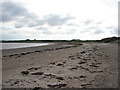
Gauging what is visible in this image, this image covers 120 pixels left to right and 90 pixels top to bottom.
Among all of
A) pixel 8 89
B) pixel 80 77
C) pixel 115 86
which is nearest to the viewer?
pixel 115 86

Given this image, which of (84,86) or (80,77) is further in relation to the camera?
(80,77)

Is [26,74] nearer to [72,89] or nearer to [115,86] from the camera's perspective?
[72,89]

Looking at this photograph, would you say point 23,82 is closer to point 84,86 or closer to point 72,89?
point 72,89

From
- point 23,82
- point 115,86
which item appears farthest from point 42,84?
point 115,86

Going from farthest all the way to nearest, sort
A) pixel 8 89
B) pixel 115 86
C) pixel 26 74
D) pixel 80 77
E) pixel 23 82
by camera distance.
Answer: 1. pixel 26 74
2. pixel 80 77
3. pixel 23 82
4. pixel 8 89
5. pixel 115 86

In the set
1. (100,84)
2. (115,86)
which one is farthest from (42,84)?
(115,86)

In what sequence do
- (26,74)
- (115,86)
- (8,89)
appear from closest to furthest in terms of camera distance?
(115,86), (8,89), (26,74)

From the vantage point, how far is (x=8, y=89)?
5055 millimetres

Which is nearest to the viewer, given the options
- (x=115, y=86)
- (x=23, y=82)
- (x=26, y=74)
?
(x=115, y=86)

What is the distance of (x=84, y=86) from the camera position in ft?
16.2

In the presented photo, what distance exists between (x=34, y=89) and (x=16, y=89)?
628 mm

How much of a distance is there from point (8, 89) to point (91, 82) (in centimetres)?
299

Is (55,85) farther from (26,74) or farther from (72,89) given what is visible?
(26,74)

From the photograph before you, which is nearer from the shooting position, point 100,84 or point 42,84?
point 100,84
